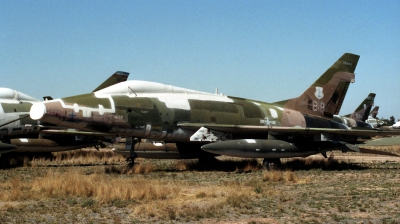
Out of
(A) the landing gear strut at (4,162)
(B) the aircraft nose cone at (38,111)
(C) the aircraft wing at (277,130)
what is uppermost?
(B) the aircraft nose cone at (38,111)

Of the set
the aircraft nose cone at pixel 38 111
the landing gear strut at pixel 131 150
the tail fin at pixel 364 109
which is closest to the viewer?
the aircraft nose cone at pixel 38 111

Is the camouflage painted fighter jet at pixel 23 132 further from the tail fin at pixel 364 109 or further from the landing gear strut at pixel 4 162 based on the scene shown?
the tail fin at pixel 364 109

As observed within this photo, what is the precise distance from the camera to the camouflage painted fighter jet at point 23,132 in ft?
73.9

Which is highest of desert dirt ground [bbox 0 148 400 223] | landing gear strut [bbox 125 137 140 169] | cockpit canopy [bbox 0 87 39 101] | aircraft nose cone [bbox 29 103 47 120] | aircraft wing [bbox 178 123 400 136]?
cockpit canopy [bbox 0 87 39 101]

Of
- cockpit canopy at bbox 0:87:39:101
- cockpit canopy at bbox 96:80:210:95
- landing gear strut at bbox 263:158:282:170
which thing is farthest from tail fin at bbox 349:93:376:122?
cockpit canopy at bbox 0:87:39:101

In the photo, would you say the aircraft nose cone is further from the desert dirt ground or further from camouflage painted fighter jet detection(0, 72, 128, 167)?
camouflage painted fighter jet detection(0, 72, 128, 167)

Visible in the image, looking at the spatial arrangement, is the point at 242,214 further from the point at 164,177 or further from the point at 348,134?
the point at 348,134

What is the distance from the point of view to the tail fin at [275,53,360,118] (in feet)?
80.9

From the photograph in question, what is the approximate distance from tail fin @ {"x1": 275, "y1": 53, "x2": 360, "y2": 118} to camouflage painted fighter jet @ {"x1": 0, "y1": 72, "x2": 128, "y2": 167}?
9551 millimetres

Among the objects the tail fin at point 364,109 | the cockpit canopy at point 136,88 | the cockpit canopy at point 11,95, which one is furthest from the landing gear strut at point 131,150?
the tail fin at point 364,109

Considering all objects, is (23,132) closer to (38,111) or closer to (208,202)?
(38,111)

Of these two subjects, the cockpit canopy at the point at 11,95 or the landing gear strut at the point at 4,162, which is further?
the cockpit canopy at the point at 11,95

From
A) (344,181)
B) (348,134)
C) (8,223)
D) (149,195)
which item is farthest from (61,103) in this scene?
(348,134)

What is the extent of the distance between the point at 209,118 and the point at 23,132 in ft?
32.4
